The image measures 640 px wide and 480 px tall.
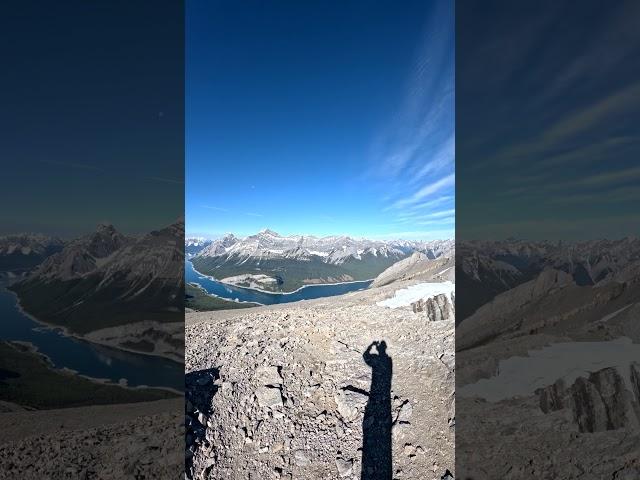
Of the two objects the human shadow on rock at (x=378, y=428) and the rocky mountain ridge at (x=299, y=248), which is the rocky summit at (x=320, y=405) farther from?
the rocky mountain ridge at (x=299, y=248)

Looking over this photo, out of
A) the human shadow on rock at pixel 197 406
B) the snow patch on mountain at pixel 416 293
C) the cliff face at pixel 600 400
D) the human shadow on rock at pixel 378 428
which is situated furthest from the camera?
the snow patch on mountain at pixel 416 293

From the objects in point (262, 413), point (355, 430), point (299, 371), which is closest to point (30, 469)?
point (262, 413)

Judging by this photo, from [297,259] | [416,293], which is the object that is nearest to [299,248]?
[297,259]

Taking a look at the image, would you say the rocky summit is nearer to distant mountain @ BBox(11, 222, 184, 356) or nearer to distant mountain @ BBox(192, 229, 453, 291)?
distant mountain @ BBox(11, 222, 184, 356)

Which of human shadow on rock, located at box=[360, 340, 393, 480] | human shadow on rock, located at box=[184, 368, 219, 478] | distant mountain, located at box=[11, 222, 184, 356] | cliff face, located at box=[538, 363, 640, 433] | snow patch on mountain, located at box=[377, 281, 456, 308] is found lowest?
human shadow on rock, located at box=[360, 340, 393, 480]

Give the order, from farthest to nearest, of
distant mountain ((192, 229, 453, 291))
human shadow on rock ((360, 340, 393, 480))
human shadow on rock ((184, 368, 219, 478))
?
1. distant mountain ((192, 229, 453, 291))
2. human shadow on rock ((184, 368, 219, 478))
3. human shadow on rock ((360, 340, 393, 480))

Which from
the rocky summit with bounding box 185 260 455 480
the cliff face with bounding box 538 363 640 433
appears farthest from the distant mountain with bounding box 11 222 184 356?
the rocky summit with bounding box 185 260 455 480

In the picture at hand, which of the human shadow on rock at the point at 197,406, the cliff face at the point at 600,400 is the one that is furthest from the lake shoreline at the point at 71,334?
the cliff face at the point at 600,400
